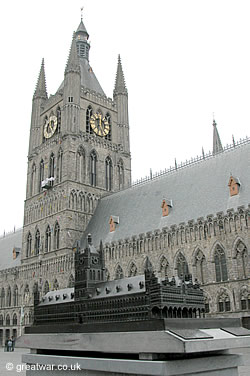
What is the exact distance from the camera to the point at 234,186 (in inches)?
1259

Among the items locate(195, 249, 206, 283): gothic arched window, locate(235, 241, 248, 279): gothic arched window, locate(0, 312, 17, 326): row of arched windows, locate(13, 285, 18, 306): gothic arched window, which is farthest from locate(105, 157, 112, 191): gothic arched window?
locate(235, 241, 248, 279): gothic arched window

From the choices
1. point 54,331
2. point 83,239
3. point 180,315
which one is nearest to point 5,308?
point 83,239

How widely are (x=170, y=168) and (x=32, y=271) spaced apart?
21.2 m

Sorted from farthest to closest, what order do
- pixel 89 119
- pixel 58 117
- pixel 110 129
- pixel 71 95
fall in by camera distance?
pixel 110 129 → pixel 58 117 → pixel 89 119 → pixel 71 95

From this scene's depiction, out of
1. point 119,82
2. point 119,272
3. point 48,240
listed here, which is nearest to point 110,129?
point 119,82

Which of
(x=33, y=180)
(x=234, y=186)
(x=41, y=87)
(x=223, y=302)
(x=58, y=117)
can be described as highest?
(x=41, y=87)

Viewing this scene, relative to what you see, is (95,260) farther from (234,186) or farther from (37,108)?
(37,108)

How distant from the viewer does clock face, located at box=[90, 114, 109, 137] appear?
167ft

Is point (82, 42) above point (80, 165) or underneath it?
above

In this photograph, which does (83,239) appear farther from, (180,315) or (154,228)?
(180,315)

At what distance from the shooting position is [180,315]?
1260cm

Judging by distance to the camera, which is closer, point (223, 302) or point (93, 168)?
point (223, 302)

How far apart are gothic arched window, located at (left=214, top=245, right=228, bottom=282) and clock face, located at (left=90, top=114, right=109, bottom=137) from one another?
2603 centimetres

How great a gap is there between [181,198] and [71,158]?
16060 mm
